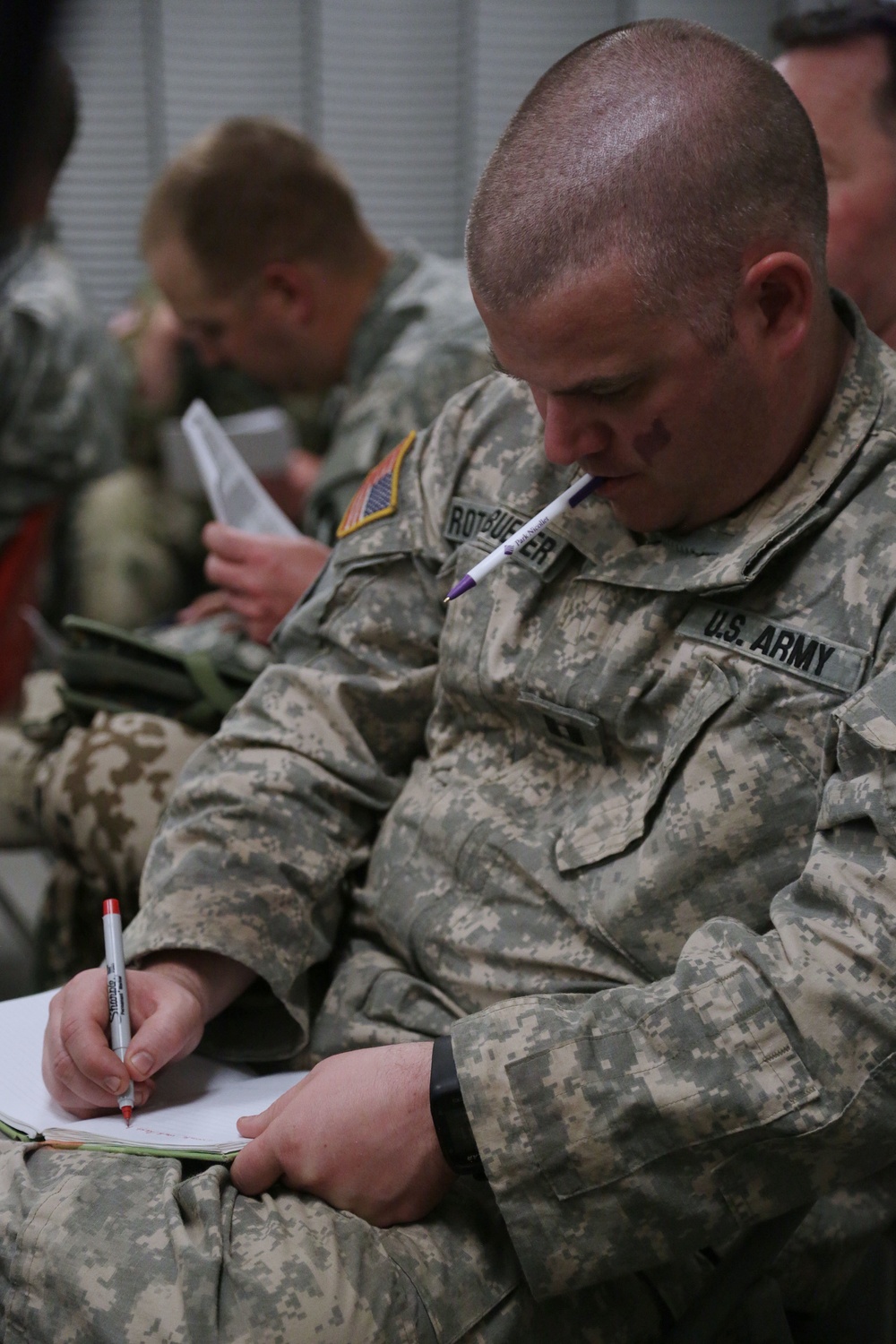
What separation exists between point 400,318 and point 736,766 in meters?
1.59

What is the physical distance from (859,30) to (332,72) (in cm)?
319

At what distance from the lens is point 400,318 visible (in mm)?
2455

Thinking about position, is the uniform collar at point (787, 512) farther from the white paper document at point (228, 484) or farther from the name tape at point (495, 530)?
the white paper document at point (228, 484)

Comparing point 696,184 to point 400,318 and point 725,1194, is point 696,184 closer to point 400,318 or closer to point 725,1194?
point 725,1194

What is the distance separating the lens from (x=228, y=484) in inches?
81.0

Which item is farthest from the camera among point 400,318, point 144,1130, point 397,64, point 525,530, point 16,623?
point 397,64

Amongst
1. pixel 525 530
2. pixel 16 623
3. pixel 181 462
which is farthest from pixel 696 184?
pixel 16 623

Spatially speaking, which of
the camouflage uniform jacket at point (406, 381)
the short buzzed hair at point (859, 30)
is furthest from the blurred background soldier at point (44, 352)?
the short buzzed hair at point (859, 30)

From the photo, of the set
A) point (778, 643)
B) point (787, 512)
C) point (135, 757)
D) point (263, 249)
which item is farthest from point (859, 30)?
point (135, 757)

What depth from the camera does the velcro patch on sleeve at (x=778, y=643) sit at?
1045 millimetres

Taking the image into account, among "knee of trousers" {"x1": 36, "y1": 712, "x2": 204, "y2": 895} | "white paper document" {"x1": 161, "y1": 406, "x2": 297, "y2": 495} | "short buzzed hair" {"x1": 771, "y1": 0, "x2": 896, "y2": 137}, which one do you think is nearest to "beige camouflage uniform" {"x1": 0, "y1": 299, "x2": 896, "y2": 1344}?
"knee of trousers" {"x1": 36, "y1": 712, "x2": 204, "y2": 895}

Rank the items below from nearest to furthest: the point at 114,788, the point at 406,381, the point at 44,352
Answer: the point at 114,788 → the point at 406,381 → the point at 44,352

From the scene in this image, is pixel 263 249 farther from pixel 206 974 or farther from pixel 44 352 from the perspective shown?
pixel 206 974

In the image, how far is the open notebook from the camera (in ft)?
3.59
